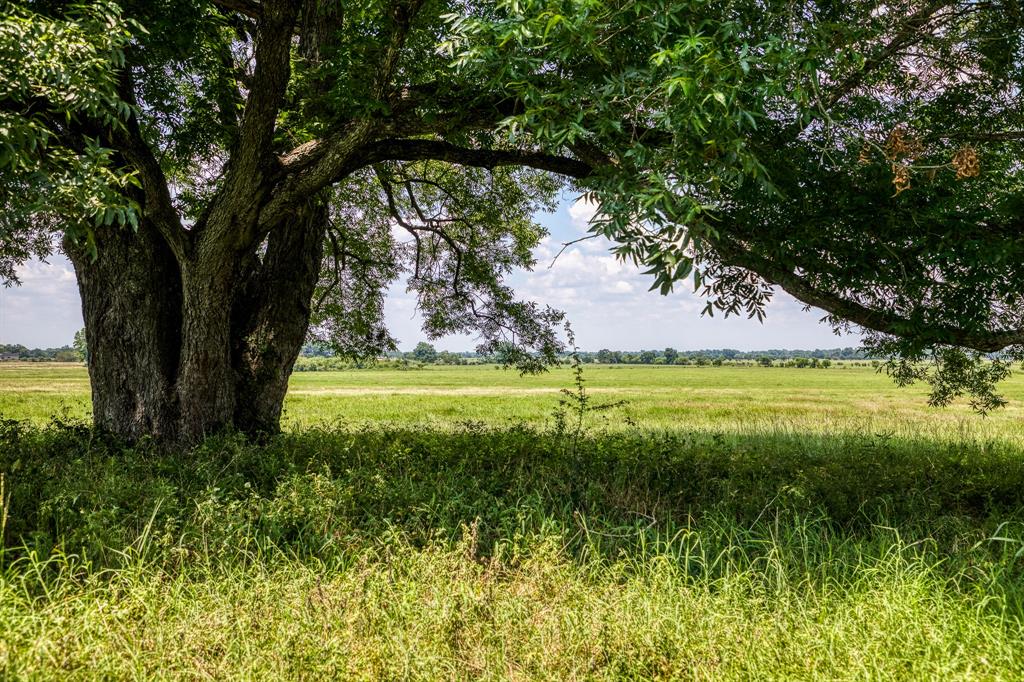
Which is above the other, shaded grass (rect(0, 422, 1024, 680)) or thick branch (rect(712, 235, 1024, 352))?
thick branch (rect(712, 235, 1024, 352))

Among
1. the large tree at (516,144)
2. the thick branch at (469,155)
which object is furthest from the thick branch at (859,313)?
the thick branch at (469,155)

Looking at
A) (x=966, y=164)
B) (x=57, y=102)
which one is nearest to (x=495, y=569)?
(x=966, y=164)

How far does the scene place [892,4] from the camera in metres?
8.01

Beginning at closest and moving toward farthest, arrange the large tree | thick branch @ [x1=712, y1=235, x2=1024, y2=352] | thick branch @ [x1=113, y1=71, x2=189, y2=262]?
the large tree
thick branch @ [x1=712, y1=235, x2=1024, y2=352]
thick branch @ [x1=113, y1=71, x2=189, y2=262]

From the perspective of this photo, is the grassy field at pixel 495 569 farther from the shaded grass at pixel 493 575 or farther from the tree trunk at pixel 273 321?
the tree trunk at pixel 273 321

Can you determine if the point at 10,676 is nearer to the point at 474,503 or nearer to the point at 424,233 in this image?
the point at 474,503

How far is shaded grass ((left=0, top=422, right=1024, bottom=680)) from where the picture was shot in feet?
12.4

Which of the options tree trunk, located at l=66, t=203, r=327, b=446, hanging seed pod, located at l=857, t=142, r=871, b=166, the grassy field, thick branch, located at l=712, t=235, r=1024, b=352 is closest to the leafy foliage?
the grassy field

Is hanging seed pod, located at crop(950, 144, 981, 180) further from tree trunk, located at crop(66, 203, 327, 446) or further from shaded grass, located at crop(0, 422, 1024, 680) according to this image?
tree trunk, located at crop(66, 203, 327, 446)

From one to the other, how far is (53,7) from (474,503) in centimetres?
817

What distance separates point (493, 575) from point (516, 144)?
6529 mm

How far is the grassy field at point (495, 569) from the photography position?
3.79m

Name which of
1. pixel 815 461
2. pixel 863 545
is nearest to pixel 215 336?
pixel 863 545

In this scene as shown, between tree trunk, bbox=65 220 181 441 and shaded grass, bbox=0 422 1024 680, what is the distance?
1.32 meters
